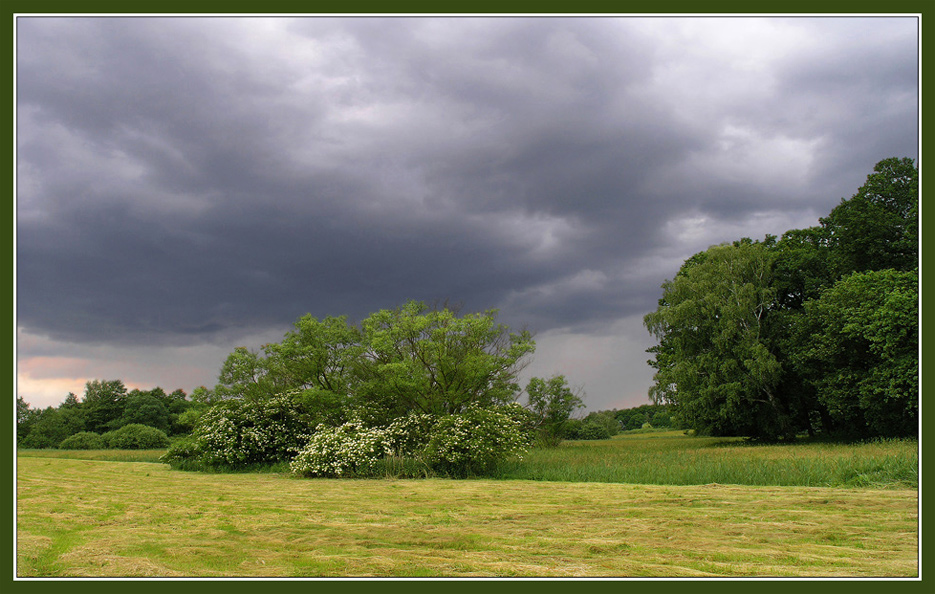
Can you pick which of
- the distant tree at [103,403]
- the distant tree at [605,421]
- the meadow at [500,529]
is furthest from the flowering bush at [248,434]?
the distant tree at [103,403]

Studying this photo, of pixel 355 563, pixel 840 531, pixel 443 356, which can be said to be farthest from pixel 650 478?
pixel 355 563

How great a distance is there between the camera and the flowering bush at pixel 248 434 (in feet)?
70.9

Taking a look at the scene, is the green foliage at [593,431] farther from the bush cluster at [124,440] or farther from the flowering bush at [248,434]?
the flowering bush at [248,434]

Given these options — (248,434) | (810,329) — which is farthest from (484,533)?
(810,329)

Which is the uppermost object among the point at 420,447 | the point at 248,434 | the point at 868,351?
the point at 868,351

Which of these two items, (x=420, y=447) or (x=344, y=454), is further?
(x=420, y=447)

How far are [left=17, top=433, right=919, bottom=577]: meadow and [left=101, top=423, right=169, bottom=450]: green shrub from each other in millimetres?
44316

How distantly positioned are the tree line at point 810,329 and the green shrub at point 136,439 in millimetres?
44643

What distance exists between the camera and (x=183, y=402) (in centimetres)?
7538

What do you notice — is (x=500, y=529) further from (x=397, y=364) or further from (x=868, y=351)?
(x=868, y=351)

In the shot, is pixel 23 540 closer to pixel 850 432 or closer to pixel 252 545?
pixel 252 545

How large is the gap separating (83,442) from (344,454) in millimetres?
48958

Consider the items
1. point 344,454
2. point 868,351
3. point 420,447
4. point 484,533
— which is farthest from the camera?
point 868,351

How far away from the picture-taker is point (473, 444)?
16.5 m
